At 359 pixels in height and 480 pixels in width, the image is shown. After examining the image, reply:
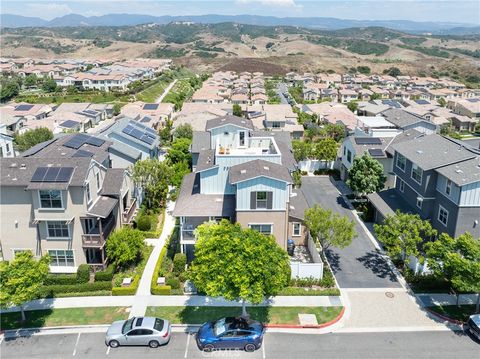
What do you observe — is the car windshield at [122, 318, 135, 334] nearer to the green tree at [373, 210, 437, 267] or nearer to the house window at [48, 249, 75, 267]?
the house window at [48, 249, 75, 267]

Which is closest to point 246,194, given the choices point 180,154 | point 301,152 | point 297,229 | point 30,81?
point 297,229

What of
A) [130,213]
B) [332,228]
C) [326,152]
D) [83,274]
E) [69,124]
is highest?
[332,228]

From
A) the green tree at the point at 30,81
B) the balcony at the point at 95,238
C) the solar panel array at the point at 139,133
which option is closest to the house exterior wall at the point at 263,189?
the balcony at the point at 95,238

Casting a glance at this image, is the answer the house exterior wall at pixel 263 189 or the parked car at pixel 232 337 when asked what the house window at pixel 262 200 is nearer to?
the house exterior wall at pixel 263 189

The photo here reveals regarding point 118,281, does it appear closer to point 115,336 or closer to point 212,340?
point 115,336

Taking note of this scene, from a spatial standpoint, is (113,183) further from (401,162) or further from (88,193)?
(401,162)

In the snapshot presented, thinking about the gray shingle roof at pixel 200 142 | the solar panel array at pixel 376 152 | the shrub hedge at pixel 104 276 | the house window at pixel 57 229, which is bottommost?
the shrub hedge at pixel 104 276
